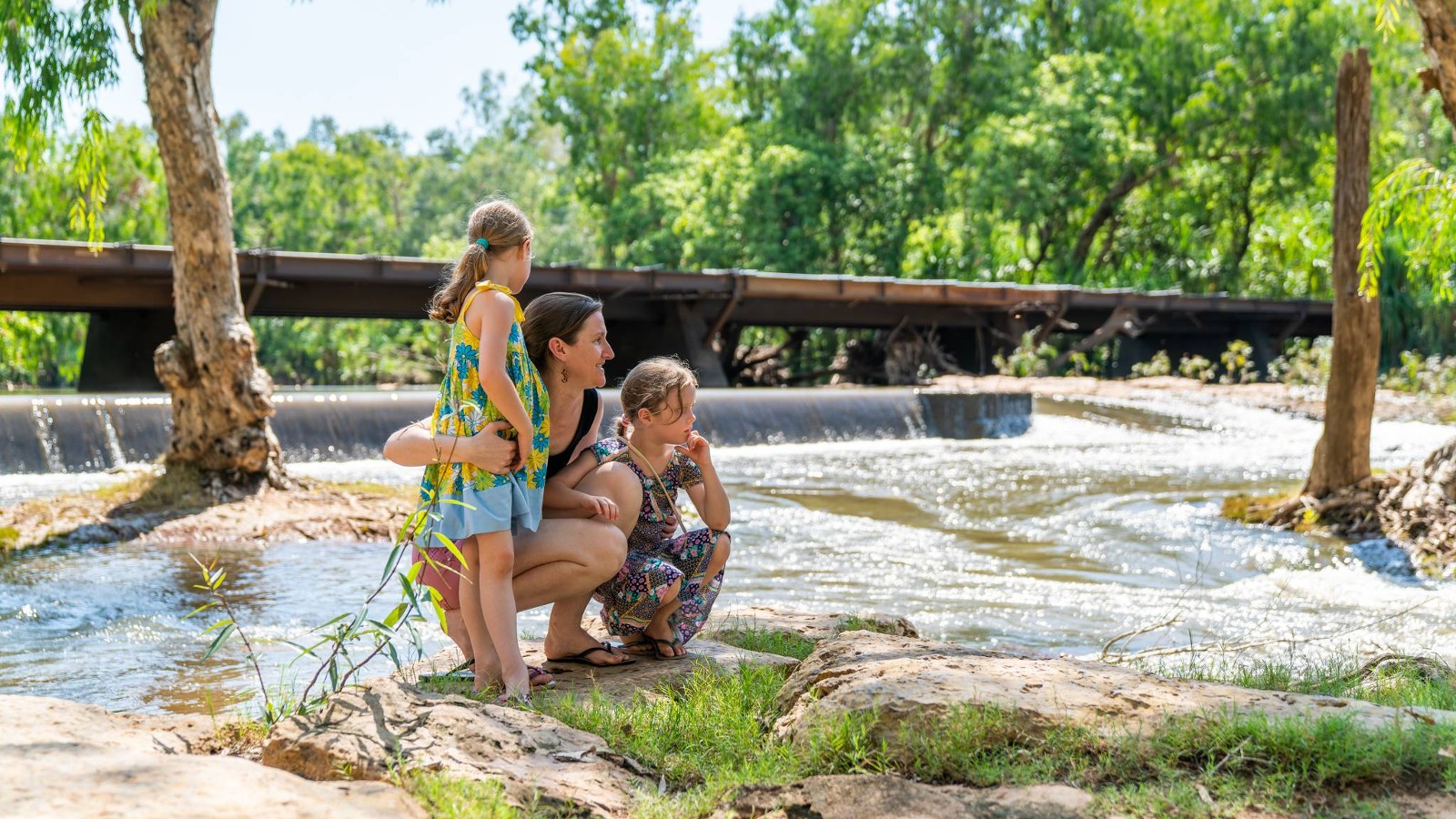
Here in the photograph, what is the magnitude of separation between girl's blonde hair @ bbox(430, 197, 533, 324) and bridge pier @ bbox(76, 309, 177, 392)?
15.8 metres

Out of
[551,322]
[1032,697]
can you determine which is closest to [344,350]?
[551,322]

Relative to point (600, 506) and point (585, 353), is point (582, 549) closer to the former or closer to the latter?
point (600, 506)

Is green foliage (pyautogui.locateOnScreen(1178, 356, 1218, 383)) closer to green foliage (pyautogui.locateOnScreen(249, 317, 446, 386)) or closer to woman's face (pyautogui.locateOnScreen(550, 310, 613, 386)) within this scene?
green foliage (pyautogui.locateOnScreen(249, 317, 446, 386))

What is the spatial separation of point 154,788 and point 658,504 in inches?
85.6

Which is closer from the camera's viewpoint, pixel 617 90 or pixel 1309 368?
pixel 1309 368

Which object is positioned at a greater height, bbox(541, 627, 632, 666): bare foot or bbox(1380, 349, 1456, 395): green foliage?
bbox(1380, 349, 1456, 395): green foliage

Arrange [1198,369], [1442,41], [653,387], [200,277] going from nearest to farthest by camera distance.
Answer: [653,387], [1442,41], [200,277], [1198,369]

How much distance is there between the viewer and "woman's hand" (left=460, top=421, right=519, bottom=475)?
3.71 meters

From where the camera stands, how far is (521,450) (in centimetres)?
375

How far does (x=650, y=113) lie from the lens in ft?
124

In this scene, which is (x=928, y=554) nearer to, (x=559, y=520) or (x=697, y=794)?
(x=559, y=520)

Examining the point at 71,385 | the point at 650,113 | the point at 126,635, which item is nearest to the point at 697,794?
the point at 126,635

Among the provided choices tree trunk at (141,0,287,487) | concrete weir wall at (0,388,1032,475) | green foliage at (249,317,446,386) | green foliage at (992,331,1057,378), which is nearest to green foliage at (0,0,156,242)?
tree trunk at (141,0,287,487)

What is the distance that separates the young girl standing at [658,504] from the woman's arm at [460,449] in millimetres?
378
